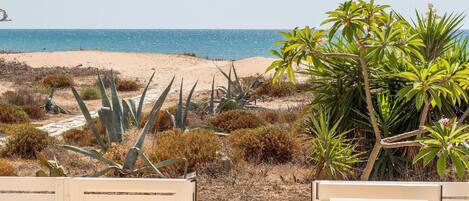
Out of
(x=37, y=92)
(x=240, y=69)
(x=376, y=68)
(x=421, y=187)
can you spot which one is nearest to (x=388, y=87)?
Answer: (x=376, y=68)

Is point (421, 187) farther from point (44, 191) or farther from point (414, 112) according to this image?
point (414, 112)

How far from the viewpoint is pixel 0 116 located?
513 inches

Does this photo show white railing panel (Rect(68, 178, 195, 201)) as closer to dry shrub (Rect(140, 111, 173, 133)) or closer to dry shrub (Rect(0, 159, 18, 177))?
dry shrub (Rect(0, 159, 18, 177))

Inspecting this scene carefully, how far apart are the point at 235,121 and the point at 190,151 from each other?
3049 mm

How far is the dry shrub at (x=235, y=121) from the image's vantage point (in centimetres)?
1103

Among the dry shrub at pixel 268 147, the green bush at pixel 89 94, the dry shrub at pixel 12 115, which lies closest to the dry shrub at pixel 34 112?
the dry shrub at pixel 12 115

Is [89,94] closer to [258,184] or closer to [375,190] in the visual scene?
[258,184]

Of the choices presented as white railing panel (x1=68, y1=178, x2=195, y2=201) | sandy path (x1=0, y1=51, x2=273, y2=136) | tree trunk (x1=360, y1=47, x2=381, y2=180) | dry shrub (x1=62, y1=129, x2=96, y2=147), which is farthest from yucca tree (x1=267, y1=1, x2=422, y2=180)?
sandy path (x1=0, y1=51, x2=273, y2=136)

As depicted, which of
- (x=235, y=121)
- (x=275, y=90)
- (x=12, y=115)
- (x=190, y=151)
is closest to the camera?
(x=190, y=151)

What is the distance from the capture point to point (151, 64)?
32125 millimetres

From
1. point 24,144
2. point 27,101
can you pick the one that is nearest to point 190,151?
point 24,144

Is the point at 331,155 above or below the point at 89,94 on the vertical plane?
above

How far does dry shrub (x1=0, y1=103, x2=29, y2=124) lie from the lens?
1305 cm

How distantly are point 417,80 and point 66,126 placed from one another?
9413 millimetres
